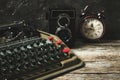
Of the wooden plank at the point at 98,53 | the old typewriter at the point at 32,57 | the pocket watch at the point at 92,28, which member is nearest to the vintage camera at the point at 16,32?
the old typewriter at the point at 32,57

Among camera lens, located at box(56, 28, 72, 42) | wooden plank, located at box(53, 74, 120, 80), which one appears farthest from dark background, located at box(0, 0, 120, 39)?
wooden plank, located at box(53, 74, 120, 80)

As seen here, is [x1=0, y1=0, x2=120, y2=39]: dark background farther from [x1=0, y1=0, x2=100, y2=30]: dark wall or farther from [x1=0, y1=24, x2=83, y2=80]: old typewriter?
[x1=0, y1=24, x2=83, y2=80]: old typewriter

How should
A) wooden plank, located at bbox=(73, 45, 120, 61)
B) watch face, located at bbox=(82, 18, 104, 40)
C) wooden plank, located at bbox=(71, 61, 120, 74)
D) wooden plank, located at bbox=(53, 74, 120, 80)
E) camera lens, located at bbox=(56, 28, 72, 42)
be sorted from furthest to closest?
watch face, located at bbox=(82, 18, 104, 40), camera lens, located at bbox=(56, 28, 72, 42), wooden plank, located at bbox=(73, 45, 120, 61), wooden plank, located at bbox=(71, 61, 120, 74), wooden plank, located at bbox=(53, 74, 120, 80)

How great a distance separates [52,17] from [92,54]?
0.46 metres

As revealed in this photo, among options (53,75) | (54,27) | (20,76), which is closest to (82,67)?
(53,75)

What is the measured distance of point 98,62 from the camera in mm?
2195

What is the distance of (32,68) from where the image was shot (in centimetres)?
177

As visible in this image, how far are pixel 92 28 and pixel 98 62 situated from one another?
1.90 feet

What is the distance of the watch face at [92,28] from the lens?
106 inches

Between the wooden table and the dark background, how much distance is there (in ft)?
0.99

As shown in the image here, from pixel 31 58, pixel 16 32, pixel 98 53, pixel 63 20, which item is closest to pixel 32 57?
pixel 31 58

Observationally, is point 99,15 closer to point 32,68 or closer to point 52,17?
point 52,17

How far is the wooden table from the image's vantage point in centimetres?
189

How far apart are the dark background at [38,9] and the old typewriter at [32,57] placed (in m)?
0.79
